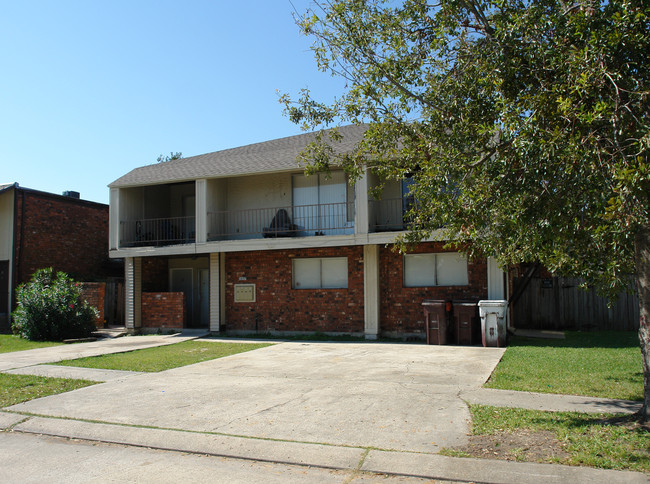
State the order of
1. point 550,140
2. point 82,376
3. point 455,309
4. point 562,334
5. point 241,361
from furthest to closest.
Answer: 1. point 562,334
2. point 455,309
3. point 241,361
4. point 82,376
5. point 550,140

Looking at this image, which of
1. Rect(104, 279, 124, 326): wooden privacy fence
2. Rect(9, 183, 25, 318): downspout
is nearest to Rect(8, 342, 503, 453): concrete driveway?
Rect(104, 279, 124, 326): wooden privacy fence

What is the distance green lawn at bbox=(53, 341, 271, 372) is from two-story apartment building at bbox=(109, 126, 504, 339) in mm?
2522

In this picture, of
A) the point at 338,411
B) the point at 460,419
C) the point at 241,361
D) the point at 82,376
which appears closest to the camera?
the point at 460,419

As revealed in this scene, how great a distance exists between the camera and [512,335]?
14938 mm

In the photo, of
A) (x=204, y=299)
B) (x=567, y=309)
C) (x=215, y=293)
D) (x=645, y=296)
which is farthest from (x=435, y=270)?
(x=645, y=296)

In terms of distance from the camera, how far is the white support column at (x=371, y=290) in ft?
50.1

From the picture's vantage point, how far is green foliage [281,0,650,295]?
4.98 metres

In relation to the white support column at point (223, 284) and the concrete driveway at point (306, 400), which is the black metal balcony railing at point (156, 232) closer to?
the white support column at point (223, 284)

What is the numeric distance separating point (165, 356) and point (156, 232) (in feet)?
26.0

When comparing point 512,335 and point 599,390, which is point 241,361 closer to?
point 599,390

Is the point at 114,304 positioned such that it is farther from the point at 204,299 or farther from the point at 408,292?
the point at 408,292

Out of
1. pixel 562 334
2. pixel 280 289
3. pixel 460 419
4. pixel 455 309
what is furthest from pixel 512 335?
pixel 460 419

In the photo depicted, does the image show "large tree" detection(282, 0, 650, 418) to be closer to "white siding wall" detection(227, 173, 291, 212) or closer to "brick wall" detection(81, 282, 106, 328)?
"white siding wall" detection(227, 173, 291, 212)

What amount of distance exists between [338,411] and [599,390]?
12.3 feet
